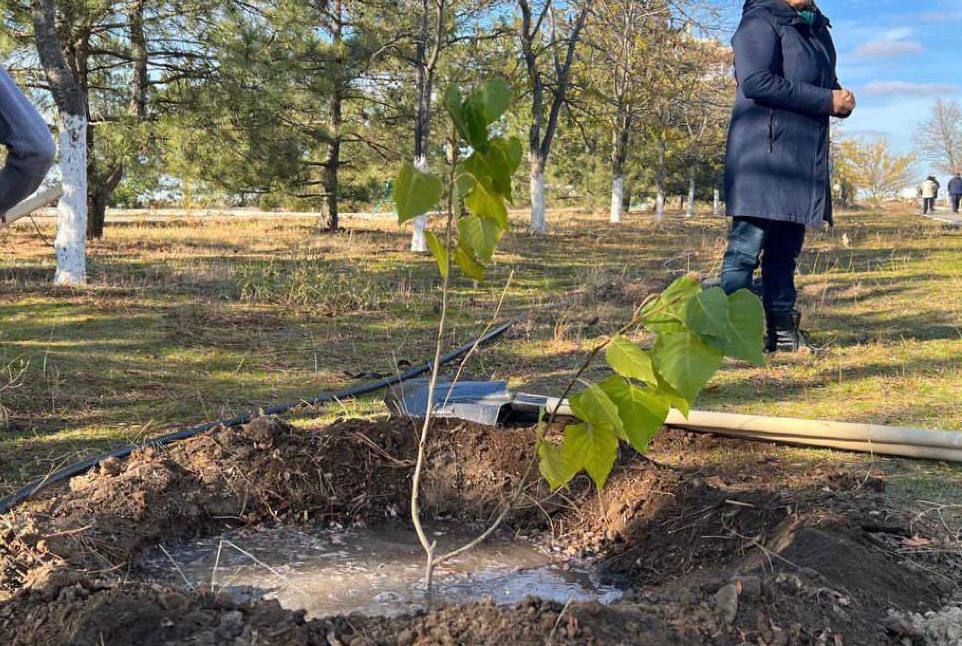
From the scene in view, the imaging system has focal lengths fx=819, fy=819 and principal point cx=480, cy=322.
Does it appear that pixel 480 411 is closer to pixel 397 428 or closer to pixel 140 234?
pixel 397 428

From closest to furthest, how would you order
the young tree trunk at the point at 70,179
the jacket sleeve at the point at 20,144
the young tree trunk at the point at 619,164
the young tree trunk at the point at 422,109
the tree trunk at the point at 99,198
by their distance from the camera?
1. the jacket sleeve at the point at 20,144
2. the young tree trunk at the point at 70,179
3. the young tree trunk at the point at 422,109
4. the tree trunk at the point at 99,198
5. the young tree trunk at the point at 619,164

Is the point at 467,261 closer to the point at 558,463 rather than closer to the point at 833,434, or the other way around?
the point at 558,463

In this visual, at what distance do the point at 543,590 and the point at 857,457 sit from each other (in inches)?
65.2

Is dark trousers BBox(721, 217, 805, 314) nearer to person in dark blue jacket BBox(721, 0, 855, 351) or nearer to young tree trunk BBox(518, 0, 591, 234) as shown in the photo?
person in dark blue jacket BBox(721, 0, 855, 351)

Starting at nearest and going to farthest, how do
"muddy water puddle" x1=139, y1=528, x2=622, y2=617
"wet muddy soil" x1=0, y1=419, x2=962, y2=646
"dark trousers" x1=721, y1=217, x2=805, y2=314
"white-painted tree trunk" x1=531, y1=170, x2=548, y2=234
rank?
"wet muddy soil" x1=0, y1=419, x2=962, y2=646 → "muddy water puddle" x1=139, y1=528, x2=622, y2=617 → "dark trousers" x1=721, y1=217, x2=805, y2=314 → "white-painted tree trunk" x1=531, y1=170, x2=548, y2=234

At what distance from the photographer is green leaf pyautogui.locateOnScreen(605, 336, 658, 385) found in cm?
162

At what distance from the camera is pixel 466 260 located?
6.03 feet

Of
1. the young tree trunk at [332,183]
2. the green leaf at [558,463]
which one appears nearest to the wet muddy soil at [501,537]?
the green leaf at [558,463]

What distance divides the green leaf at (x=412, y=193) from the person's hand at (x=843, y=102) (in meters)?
3.45

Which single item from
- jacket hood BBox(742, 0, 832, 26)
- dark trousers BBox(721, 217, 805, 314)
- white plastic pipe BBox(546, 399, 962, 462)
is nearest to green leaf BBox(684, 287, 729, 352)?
white plastic pipe BBox(546, 399, 962, 462)

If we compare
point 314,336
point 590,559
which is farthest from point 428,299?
point 590,559

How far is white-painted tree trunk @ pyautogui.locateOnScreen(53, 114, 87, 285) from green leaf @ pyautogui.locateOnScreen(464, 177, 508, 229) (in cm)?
780

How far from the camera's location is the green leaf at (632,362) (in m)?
1.62

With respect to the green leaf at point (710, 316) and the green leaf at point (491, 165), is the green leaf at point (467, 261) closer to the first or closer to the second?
the green leaf at point (491, 165)
